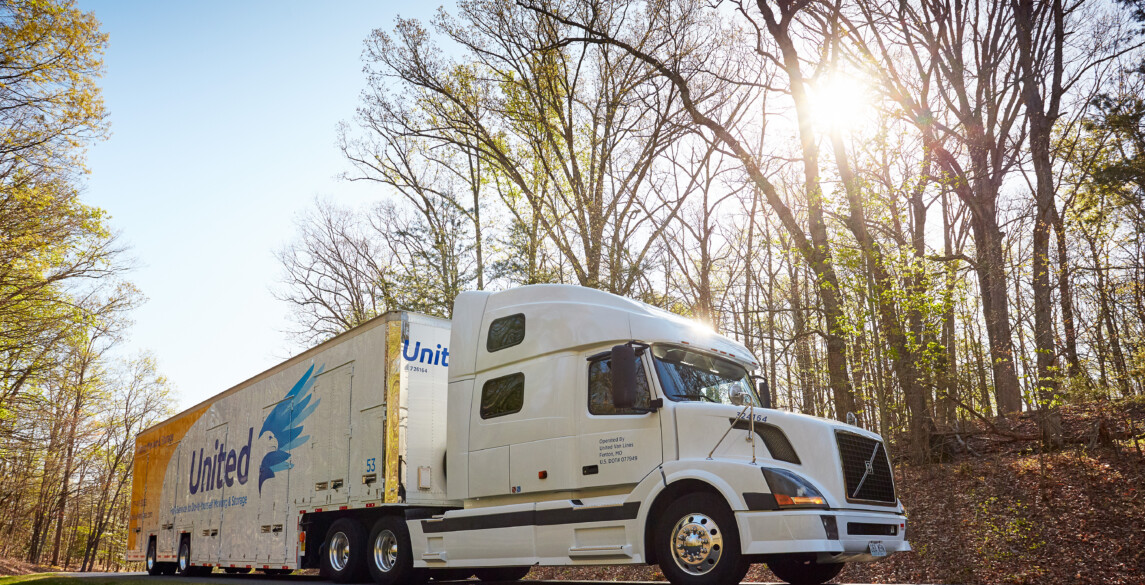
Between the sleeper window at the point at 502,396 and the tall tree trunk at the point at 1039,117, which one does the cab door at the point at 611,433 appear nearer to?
the sleeper window at the point at 502,396

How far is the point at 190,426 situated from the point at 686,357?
12.8 metres

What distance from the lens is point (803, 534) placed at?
21.6ft

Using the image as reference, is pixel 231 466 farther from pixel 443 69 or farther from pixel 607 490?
pixel 443 69

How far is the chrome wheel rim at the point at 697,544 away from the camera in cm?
703

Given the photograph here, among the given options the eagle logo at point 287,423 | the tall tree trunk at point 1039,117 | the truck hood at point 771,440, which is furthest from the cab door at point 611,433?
the tall tree trunk at point 1039,117

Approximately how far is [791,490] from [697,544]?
1.03 m

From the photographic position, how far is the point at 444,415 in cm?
1052

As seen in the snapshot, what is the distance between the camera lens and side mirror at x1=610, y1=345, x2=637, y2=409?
24.6 feet

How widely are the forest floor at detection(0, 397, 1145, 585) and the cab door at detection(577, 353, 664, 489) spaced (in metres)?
5.51

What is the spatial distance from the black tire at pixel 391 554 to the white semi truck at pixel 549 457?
0.09ft

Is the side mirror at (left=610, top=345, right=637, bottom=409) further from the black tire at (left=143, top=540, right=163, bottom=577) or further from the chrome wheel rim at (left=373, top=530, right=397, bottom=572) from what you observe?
the black tire at (left=143, top=540, right=163, bottom=577)

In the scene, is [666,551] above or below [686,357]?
below

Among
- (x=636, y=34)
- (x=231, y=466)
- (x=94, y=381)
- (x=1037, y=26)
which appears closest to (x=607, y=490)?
(x=231, y=466)

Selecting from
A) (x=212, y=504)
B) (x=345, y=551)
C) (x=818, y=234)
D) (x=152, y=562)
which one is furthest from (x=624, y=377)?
(x=152, y=562)
